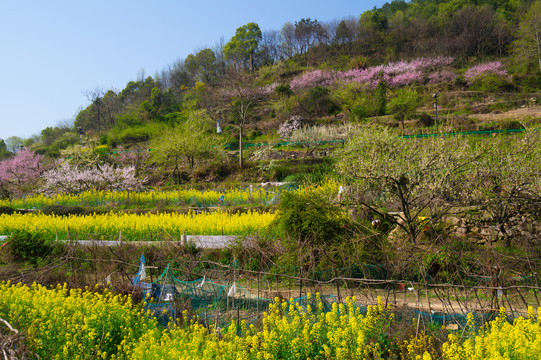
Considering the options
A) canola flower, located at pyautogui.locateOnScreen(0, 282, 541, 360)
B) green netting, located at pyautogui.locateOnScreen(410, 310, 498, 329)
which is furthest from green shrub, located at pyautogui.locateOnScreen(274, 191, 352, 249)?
canola flower, located at pyautogui.locateOnScreen(0, 282, 541, 360)

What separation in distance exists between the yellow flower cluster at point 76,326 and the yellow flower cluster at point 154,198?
9545 mm

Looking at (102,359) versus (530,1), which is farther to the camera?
(530,1)

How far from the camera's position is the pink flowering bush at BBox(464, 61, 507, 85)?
40.8 meters

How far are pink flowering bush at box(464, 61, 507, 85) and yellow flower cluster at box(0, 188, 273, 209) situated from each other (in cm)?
3437

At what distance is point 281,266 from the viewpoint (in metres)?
8.70

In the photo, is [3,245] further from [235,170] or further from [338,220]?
[235,170]

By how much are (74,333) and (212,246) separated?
531 centimetres

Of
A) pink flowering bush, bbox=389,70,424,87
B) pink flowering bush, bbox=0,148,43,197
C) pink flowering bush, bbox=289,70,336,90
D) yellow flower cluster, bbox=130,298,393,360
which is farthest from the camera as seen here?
pink flowering bush, bbox=289,70,336,90

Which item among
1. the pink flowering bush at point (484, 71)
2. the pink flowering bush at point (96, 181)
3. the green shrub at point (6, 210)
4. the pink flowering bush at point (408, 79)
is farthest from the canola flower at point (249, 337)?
the pink flowering bush at point (408, 79)

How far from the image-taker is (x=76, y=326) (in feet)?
16.9

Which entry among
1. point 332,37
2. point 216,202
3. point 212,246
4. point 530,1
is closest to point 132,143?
point 216,202

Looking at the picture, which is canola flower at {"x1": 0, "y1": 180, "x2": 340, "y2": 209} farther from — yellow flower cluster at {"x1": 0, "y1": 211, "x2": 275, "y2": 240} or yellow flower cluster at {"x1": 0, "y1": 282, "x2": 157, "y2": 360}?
yellow flower cluster at {"x1": 0, "y1": 282, "x2": 157, "y2": 360}

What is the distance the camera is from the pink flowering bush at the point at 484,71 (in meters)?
40.8

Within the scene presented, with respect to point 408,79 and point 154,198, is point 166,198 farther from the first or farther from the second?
point 408,79
